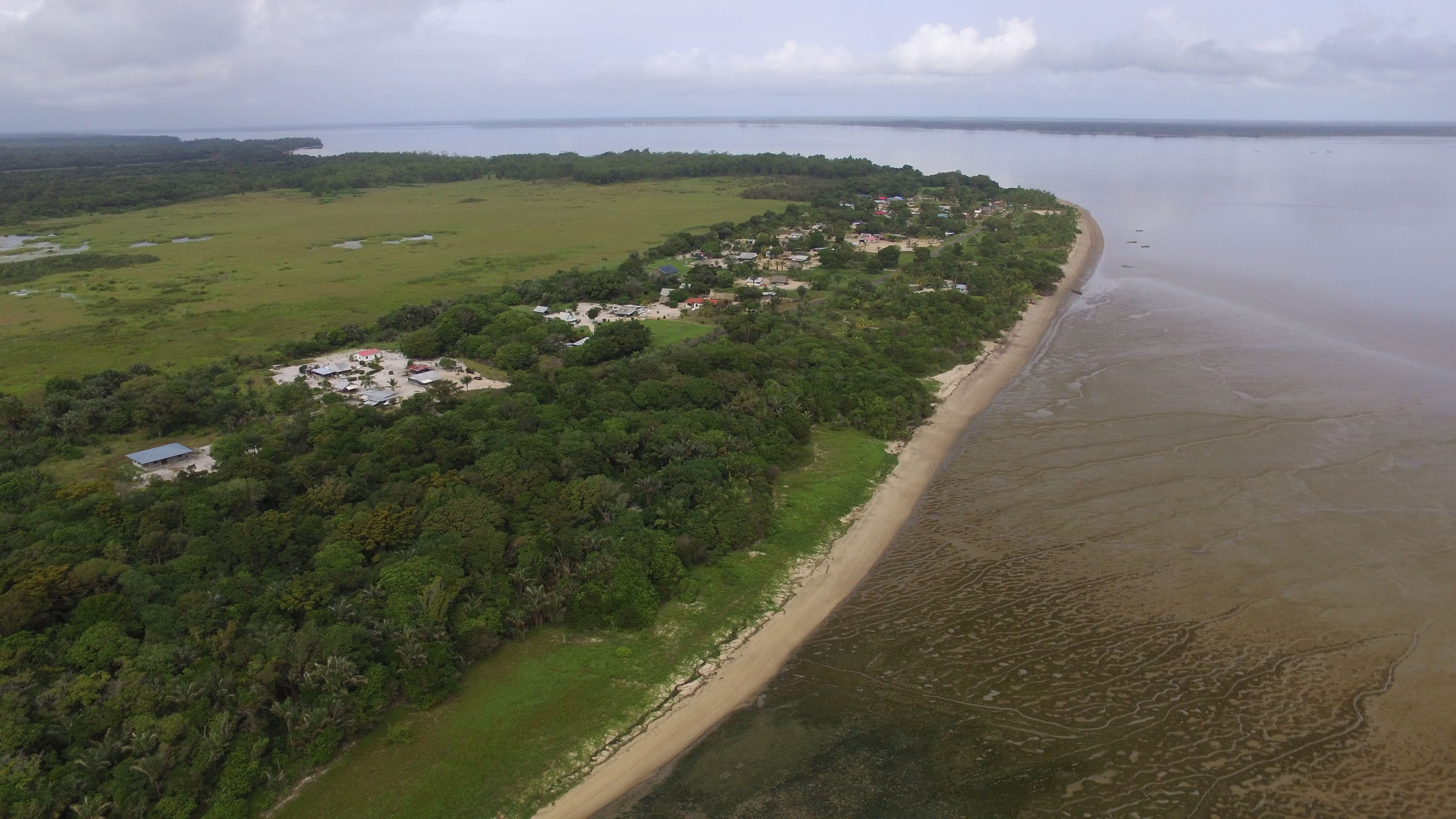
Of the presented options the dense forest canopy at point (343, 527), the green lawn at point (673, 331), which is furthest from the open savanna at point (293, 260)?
the green lawn at point (673, 331)

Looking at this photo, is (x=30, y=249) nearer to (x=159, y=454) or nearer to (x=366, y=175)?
(x=366, y=175)

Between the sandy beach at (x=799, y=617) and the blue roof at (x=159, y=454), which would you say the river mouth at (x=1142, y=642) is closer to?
the sandy beach at (x=799, y=617)

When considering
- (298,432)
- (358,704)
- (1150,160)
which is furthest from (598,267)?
(1150,160)

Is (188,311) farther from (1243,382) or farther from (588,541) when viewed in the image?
(1243,382)

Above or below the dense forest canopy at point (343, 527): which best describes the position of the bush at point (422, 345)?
above

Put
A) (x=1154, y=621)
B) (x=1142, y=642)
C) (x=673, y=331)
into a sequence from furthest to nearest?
1. (x=673, y=331)
2. (x=1154, y=621)
3. (x=1142, y=642)

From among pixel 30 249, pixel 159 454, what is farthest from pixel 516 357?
pixel 30 249

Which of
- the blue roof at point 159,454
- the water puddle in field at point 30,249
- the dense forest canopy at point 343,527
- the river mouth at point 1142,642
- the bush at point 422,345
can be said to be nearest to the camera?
the dense forest canopy at point 343,527

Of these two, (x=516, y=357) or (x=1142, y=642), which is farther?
(x=516, y=357)
